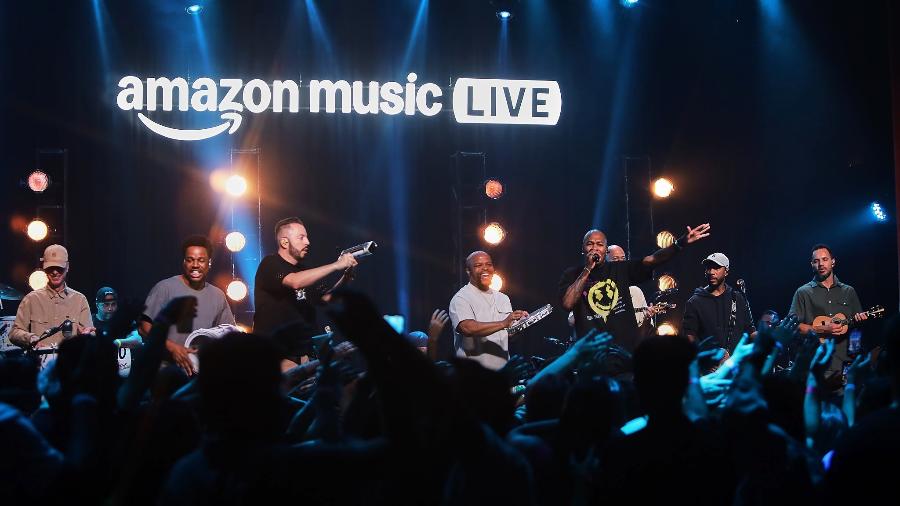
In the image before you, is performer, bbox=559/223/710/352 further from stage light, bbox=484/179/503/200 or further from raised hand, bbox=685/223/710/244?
stage light, bbox=484/179/503/200

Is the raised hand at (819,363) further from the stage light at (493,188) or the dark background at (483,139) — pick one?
the dark background at (483,139)

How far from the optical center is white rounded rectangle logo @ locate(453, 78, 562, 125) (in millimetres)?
11734

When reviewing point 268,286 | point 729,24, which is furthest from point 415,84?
point 268,286

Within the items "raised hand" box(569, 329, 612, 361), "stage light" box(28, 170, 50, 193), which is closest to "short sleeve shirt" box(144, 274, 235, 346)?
"stage light" box(28, 170, 50, 193)

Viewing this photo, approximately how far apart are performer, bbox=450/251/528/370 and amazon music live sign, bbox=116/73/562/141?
400 centimetres

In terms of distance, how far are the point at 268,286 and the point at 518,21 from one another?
268 inches

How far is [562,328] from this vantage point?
467 inches

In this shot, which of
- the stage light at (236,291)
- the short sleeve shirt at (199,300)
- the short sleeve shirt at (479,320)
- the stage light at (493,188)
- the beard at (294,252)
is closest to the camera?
the short sleeve shirt at (199,300)

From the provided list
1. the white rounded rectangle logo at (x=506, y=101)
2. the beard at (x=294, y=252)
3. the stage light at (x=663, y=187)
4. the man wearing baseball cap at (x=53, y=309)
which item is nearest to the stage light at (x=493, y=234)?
the white rounded rectangle logo at (x=506, y=101)

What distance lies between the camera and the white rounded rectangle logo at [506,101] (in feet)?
38.5

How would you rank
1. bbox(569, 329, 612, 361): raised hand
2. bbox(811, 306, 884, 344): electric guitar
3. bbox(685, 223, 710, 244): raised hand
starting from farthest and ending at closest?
bbox(811, 306, 884, 344): electric guitar
bbox(685, 223, 710, 244): raised hand
bbox(569, 329, 612, 361): raised hand

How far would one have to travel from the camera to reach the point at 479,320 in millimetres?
7945

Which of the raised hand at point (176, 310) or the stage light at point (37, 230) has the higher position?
the stage light at point (37, 230)

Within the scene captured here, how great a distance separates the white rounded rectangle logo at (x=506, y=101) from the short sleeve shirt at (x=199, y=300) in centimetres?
536
